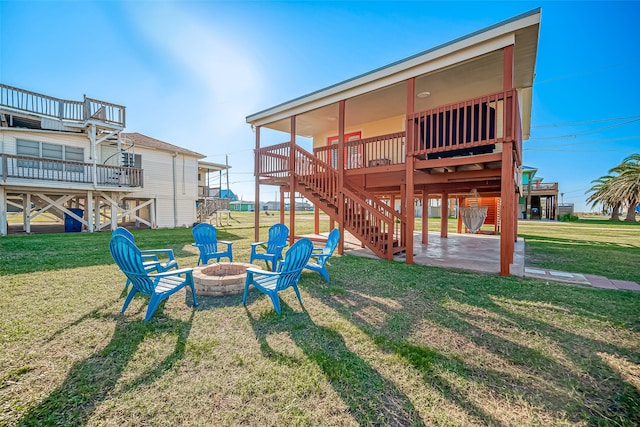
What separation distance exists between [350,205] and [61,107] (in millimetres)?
15510

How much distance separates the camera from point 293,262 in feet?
12.2

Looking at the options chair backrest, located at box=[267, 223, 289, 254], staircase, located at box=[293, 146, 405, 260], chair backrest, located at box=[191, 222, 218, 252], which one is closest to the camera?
chair backrest, located at box=[191, 222, 218, 252]

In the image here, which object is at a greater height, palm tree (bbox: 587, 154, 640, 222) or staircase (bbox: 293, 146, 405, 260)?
palm tree (bbox: 587, 154, 640, 222)

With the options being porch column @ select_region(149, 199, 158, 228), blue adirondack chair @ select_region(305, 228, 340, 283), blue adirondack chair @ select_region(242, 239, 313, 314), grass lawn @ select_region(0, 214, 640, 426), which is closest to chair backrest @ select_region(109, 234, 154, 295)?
grass lawn @ select_region(0, 214, 640, 426)

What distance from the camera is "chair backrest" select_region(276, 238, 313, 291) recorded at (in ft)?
12.0

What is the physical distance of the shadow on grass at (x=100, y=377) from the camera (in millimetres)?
1835

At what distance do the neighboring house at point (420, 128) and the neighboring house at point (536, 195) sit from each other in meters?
19.8

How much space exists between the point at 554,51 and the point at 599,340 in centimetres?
3321

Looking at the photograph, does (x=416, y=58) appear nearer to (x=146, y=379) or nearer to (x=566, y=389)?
(x=566, y=389)

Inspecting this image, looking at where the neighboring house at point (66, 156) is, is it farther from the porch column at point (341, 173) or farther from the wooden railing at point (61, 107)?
the porch column at point (341, 173)

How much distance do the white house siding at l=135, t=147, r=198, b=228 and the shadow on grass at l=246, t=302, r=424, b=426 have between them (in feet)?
55.1

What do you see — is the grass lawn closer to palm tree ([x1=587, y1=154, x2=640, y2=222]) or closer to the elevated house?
the elevated house

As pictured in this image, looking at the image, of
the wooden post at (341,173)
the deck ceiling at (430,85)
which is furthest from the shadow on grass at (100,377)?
the deck ceiling at (430,85)

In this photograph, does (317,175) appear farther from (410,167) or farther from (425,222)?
(425,222)
